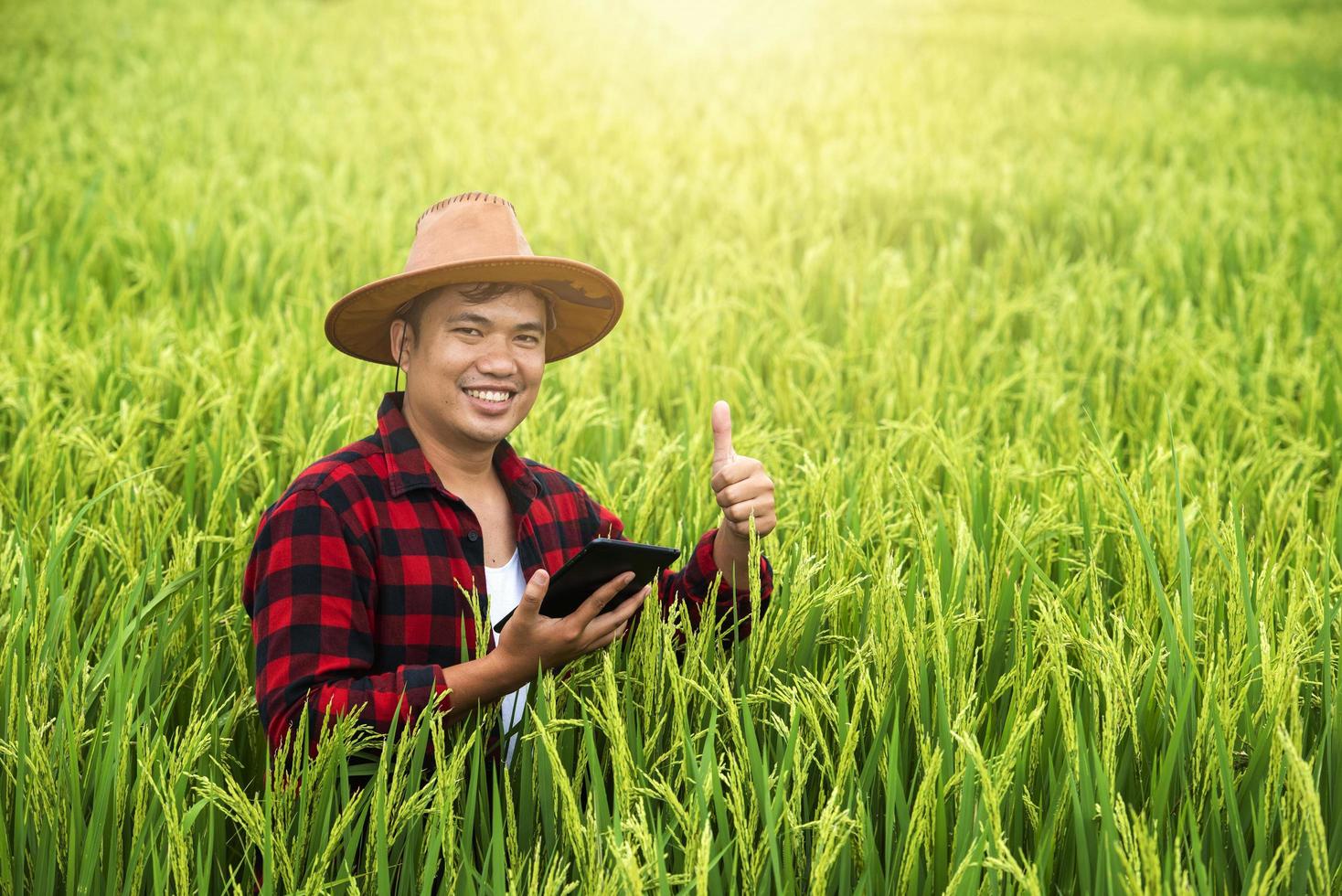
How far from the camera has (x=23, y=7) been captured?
11.5 m

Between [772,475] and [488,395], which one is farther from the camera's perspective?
[772,475]

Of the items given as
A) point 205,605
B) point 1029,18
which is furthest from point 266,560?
point 1029,18

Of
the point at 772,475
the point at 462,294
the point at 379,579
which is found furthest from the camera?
the point at 772,475

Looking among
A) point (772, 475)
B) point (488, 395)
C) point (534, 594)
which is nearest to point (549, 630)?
point (534, 594)

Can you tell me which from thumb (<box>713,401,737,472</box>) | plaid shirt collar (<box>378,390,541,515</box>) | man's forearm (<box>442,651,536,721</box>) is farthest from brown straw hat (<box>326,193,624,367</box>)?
man's forearm (<box>442,651,536,721</box>)

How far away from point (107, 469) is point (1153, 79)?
996 cm

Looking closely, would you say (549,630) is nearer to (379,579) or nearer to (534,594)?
(534,594)

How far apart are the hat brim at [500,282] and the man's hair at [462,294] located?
13 millimetres

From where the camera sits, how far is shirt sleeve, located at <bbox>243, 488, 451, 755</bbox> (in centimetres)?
144

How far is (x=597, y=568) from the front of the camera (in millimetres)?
1451

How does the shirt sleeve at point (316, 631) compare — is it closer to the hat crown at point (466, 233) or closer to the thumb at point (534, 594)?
the thumb at point (534, 594)

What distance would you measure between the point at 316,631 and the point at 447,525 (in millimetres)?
256

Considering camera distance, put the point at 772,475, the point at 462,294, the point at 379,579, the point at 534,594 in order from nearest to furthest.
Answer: the point at 534,594 < the point at 379,579 < the point at 462,294 < the point at 772,475

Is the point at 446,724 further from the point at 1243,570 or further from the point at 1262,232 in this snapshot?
the point at 1262,232
